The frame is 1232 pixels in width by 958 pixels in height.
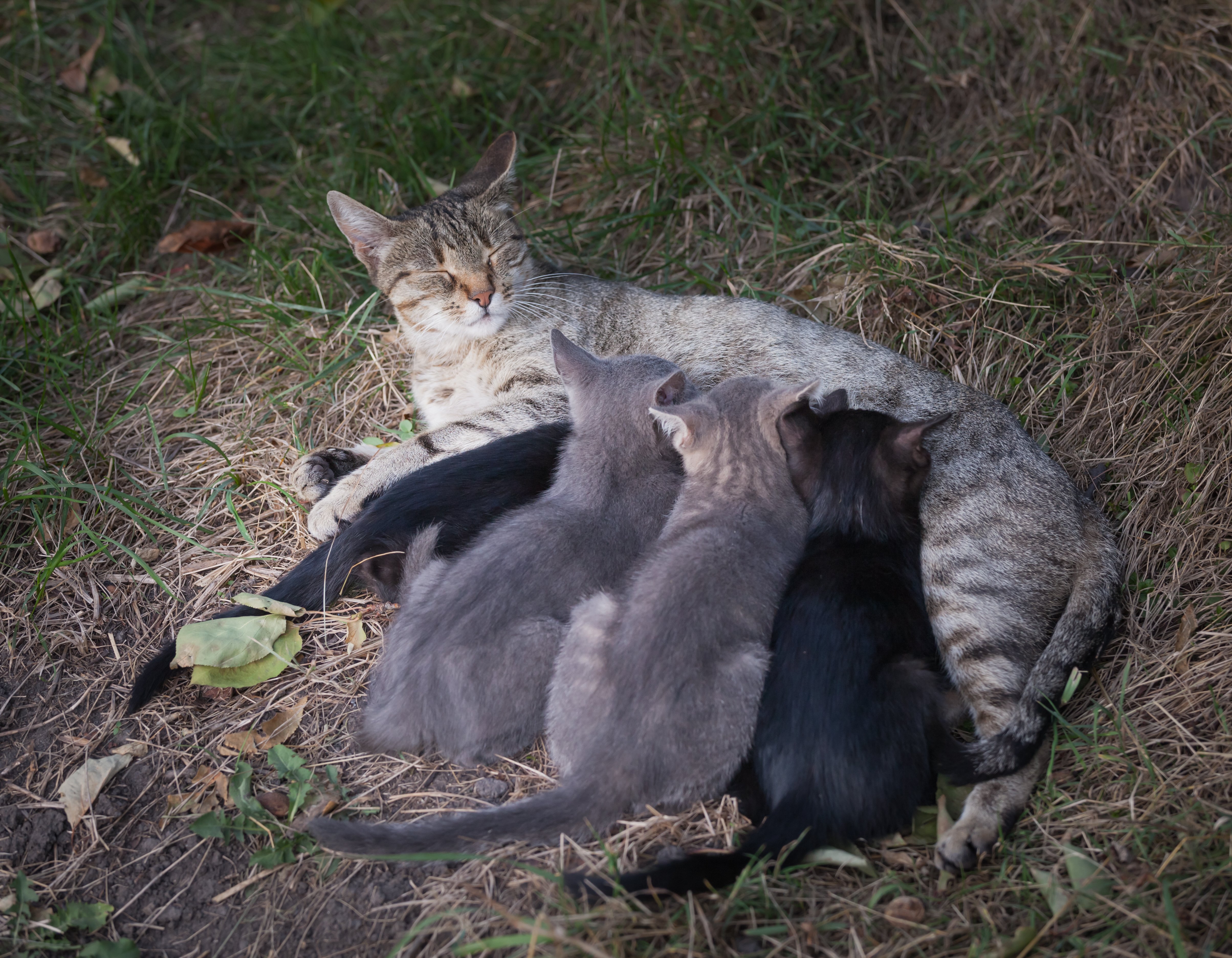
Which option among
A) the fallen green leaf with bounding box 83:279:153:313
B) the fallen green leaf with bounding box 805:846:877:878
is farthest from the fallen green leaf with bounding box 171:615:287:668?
the fallen green leaf with bounding box 83:279:153:313

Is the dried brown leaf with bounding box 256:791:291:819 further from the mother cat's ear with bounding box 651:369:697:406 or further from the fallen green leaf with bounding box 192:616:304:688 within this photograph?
the mother cat's ear with bounding box 651:369:697:406

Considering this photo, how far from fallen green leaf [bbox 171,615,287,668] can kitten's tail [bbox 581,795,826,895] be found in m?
1.43

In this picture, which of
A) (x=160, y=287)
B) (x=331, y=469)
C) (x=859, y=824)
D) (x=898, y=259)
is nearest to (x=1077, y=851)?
(x=859, y=824)

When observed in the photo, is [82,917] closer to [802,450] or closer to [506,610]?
[506,610]

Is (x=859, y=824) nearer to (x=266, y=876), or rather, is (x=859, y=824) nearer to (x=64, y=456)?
(x=266, y=876)

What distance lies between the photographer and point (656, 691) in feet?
8.20

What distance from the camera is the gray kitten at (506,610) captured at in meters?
2.74

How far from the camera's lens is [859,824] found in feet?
8.18

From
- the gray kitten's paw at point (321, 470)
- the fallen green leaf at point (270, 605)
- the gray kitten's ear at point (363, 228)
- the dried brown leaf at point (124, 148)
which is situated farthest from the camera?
the dried brown leaf at point (124, 148)

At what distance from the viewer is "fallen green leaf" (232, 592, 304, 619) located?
10.6 feet

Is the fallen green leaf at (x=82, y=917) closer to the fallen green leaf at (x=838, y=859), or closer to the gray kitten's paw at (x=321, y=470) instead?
the gray kitten's paw at (x=321, y=470)

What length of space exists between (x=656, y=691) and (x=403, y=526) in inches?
48.6

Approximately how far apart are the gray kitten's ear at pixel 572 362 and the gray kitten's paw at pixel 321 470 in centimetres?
107

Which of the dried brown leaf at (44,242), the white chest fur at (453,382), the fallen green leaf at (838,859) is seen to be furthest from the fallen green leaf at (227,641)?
the dried brown leaf at (44,242)
